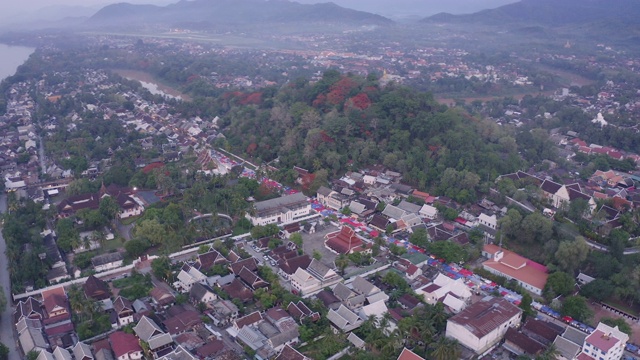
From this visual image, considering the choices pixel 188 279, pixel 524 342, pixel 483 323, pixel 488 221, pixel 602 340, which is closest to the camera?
pixel 602 340

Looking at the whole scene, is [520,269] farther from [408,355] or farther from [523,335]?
[408,355]

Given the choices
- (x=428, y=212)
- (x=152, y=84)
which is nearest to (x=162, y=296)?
(x=428, y=212)

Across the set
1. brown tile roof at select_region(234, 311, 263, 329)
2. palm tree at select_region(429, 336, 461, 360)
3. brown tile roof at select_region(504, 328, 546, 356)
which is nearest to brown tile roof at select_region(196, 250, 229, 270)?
brown tile roof at select_region(234, 311, 263, 329)

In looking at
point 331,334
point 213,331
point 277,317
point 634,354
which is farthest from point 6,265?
point 634,354

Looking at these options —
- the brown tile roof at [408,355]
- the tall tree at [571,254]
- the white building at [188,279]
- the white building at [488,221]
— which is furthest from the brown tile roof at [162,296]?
the tall tree at [571,254]

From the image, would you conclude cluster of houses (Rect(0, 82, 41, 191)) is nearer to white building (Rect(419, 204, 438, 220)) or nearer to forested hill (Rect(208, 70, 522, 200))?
forested hill (Rect(208, 70, 522, 200))

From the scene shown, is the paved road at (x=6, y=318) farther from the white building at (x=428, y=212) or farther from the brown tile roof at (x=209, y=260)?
the white building at (x=428, y=212)
